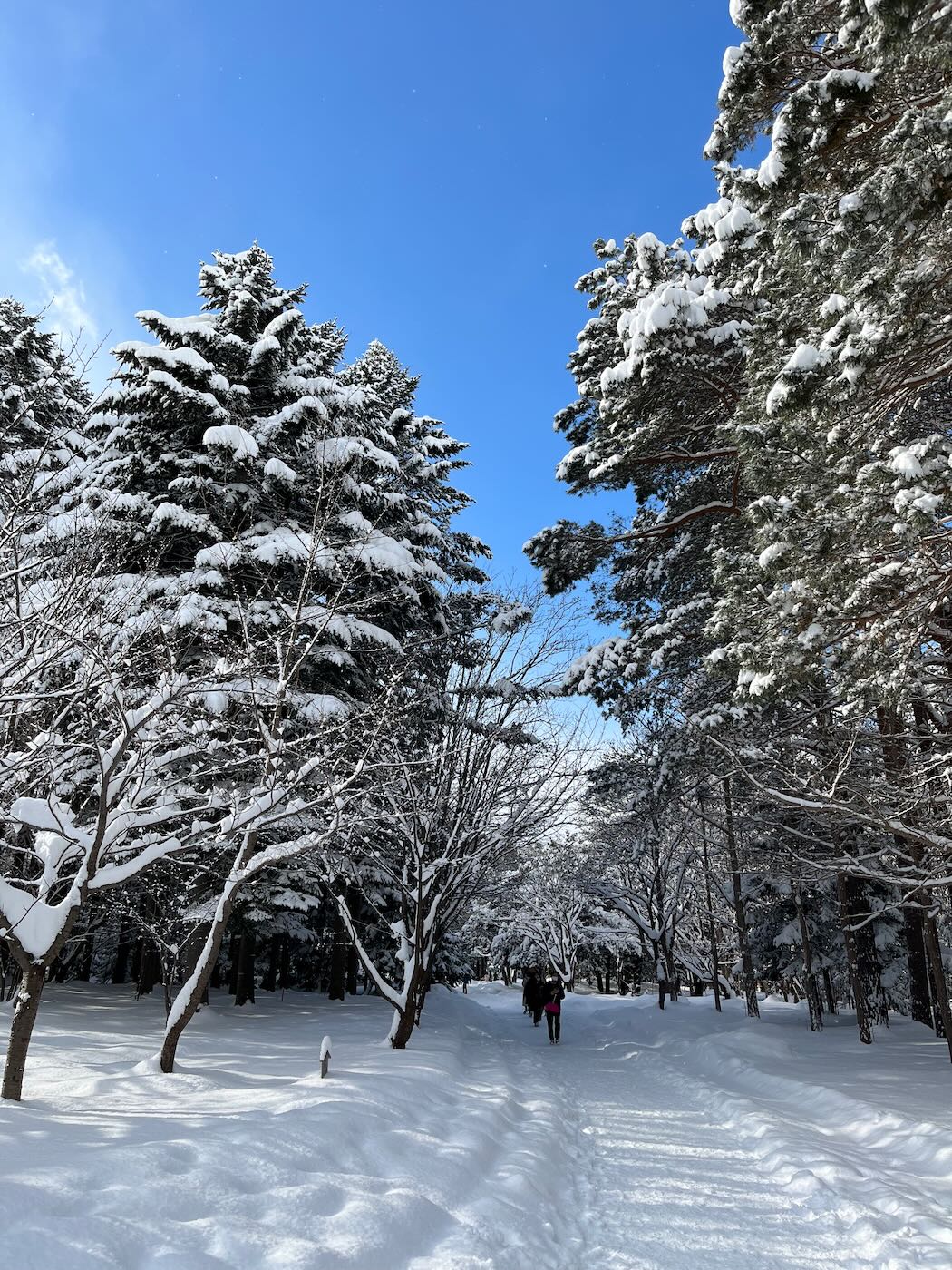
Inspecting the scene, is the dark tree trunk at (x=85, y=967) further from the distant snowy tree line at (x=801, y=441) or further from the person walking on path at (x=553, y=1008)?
the distant snowy tree line at (x=801, y=441)

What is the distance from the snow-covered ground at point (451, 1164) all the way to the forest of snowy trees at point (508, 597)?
61.5 inches

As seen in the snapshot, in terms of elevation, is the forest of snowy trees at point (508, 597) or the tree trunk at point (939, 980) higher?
the forest of snowy trees at point (508, 597)

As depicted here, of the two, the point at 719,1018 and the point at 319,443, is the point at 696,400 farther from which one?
the point at 719,1018

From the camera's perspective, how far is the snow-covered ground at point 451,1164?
398cm

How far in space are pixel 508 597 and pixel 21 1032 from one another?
11.3 meters

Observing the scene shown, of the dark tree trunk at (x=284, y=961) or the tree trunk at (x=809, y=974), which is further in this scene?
the dark tree trunk at (x=284, y=961)

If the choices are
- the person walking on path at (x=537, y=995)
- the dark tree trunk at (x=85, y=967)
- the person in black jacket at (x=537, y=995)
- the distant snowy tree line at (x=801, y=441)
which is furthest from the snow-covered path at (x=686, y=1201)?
→ the dark tree trunk at (x=85, y=967)

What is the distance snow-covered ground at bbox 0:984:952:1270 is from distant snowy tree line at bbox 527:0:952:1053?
9.95ft

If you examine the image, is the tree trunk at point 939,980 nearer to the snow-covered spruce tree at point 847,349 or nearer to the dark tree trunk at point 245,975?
the snow-covered spruce tree at point 847,349

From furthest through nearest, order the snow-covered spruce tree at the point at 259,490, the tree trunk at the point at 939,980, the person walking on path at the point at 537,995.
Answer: the person walking on path at the point at 537,995, the snow-covered spruce tree at the point at 259,490, the tree trunk at the point at 939,980

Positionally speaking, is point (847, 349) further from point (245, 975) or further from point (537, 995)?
point (537, 995)

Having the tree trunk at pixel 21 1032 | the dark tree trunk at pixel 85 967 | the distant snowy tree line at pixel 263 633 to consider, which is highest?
the distant snowy tree line at pixel 263 633

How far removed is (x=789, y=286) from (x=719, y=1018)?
18.9m

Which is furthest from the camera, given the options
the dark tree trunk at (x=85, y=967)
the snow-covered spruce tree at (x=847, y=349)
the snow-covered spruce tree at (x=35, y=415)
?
the dark tree trunk at (x=85, y=967)
